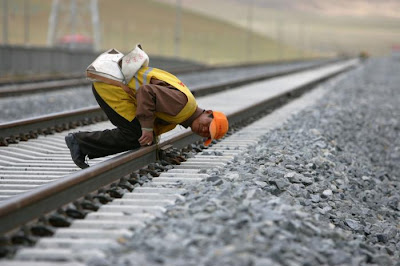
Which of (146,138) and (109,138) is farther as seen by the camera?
(109,138)

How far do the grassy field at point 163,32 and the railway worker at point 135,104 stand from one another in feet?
330

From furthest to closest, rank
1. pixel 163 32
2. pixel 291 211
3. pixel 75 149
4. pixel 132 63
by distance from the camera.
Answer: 1. pixel 163 32
2. pixel 75 149
3. pixel 132 63
4. pixel 291 211

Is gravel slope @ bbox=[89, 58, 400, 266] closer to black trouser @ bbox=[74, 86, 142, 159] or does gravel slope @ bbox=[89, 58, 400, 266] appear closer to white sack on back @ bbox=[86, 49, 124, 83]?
black trouser @ bbox=[74, 86, 142, 159]

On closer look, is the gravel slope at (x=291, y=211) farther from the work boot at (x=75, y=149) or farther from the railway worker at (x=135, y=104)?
the work boot at (x=75, y=149)

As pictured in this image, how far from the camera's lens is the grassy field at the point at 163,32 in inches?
4744

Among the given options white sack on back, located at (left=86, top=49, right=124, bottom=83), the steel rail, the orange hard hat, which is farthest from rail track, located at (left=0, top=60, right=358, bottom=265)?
white sack on back, located at (left=86, top=49, right=124, bottom=83)

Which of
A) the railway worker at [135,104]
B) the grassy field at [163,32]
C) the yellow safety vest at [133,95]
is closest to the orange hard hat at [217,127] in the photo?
the railway worker at [135,104]

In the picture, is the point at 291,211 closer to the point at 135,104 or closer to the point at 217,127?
the point at 217,127

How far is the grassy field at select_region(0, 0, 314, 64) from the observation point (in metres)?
120

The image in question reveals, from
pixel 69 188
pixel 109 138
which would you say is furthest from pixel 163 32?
pixel 69 188

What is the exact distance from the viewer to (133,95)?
6105 mm

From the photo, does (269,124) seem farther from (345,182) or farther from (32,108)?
(32,108)

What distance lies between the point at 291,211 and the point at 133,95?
84.0 inches

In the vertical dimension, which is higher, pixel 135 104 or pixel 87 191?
pixel 135 104
